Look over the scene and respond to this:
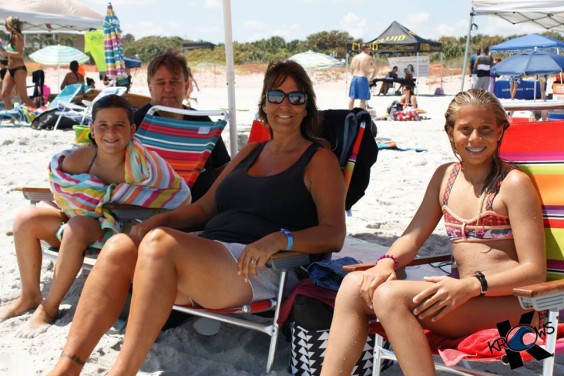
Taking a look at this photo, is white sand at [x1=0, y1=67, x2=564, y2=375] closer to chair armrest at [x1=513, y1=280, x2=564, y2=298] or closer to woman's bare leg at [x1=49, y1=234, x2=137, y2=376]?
woman's bare leg at [x1=49, y1=234, x2=137, y2=376]

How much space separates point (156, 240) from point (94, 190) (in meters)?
1.00

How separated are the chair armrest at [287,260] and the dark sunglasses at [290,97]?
2.38 feet

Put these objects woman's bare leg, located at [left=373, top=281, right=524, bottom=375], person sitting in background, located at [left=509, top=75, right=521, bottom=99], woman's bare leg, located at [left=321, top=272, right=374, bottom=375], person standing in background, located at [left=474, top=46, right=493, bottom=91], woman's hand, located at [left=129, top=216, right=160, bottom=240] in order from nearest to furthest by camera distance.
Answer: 1. woman's bare leg, located at [left=373, top=281, right=524, bottom=375]
2. woman's bare leg, located at [left=321, top=272, right=374, bottom=375]
3. woman's hand, located at [left=129, top=216, right=160, bottom=240]
4. person sitting in background, located at [left=509, top=75, right=521, bottom=99]
5. person standing in background, located at [left=474, top=46, right=493, bottom=91]

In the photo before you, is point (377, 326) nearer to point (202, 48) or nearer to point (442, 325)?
point (442, 325)

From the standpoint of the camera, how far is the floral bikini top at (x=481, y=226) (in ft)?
8.12

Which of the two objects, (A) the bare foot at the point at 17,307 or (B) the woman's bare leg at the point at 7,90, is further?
(B) the woman's bare leg at the point at 7,90

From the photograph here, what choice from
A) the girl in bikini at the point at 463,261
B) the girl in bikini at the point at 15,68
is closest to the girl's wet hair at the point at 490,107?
the girl in bikini at the point at 463,261

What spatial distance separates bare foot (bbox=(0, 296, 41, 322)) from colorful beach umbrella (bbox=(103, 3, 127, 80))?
30.3 feet

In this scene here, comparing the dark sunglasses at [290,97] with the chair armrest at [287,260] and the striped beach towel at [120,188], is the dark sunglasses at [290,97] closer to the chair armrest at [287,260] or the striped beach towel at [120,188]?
the chair armrest at [287,260]

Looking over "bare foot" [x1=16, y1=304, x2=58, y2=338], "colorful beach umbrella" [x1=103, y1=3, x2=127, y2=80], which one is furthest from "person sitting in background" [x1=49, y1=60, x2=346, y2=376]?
"colorful beach umbrella" [x1=103, y1=3, x2=127, y2=80]

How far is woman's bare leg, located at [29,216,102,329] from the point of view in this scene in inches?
128

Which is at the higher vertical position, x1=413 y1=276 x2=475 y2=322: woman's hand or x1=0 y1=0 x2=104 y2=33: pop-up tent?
x1=0 y1=0 x2=104 y2=33: pop-up tent

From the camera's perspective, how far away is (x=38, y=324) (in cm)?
331

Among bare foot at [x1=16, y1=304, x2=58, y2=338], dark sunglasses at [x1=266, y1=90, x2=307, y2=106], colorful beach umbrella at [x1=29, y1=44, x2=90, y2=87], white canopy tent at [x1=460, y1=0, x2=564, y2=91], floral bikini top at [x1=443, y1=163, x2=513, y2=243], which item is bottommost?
bare foot at [x1=16, y1=304, x2=58, y2=338]
